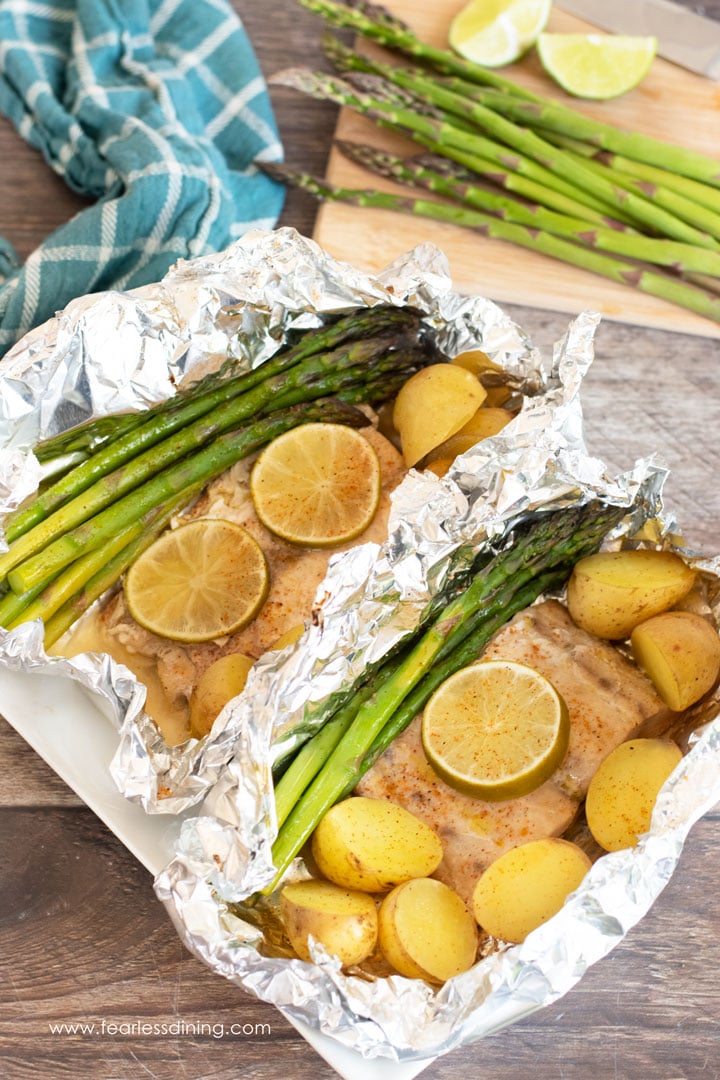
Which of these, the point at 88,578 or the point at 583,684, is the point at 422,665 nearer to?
the point at 583,684

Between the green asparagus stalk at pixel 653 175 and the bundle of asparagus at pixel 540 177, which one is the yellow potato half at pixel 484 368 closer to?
the bundle of asparagus at pixel 540 177

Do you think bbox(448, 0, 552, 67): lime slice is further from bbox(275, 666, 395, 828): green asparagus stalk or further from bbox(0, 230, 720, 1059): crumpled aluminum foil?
bbox(275, 666, 395, 828): green asparagus stalk

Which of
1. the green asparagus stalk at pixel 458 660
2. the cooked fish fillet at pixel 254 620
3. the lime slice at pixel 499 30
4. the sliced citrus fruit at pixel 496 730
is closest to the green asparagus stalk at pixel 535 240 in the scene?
the lime slice at pixel 499 30

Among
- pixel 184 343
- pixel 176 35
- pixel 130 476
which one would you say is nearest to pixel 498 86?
pixel 176 35

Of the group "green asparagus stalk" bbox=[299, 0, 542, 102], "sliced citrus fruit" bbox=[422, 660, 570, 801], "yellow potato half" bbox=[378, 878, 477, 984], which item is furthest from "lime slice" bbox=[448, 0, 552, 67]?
"yellow potato half" bbox=[378, 878, 477, 984]

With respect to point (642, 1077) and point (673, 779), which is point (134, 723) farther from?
point (642, 1077)
